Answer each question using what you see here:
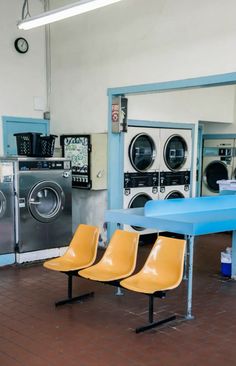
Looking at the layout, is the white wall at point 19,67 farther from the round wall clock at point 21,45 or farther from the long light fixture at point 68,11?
the long light fixture at point 68,11

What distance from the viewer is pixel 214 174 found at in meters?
9.15

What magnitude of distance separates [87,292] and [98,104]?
10.3ft

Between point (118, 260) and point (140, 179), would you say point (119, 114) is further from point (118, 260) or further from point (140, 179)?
point (118, 260)

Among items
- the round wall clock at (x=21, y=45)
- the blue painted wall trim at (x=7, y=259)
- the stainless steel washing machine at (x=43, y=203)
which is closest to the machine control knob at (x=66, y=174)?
the stainless steel washing machine at (x=43, y=203)

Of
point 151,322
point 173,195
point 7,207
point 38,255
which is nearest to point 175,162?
point 173,195

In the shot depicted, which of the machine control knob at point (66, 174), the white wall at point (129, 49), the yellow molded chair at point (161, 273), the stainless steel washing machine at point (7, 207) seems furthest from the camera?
the machine control knob at point (66, 174)

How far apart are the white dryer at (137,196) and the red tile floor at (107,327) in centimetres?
181

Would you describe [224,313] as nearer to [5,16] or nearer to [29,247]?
[29,247]

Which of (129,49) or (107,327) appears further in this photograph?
(129,49)

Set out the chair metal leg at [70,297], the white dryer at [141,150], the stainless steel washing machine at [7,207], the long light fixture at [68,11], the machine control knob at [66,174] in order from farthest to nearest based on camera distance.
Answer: the white dryer at [141,150] → the machine control knob at [66,174] → the stainless steel washing machine at [7,207] → the long light fixture at [68,11] → the chair metal leg at [70,297]

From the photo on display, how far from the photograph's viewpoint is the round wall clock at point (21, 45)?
702 centimetres

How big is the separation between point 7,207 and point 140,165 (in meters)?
2.23

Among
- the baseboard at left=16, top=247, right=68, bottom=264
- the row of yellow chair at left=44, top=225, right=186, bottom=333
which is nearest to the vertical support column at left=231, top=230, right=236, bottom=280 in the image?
the row of yellow chair at left=44, top=225, right=186, bottom=333

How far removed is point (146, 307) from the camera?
171 inches
